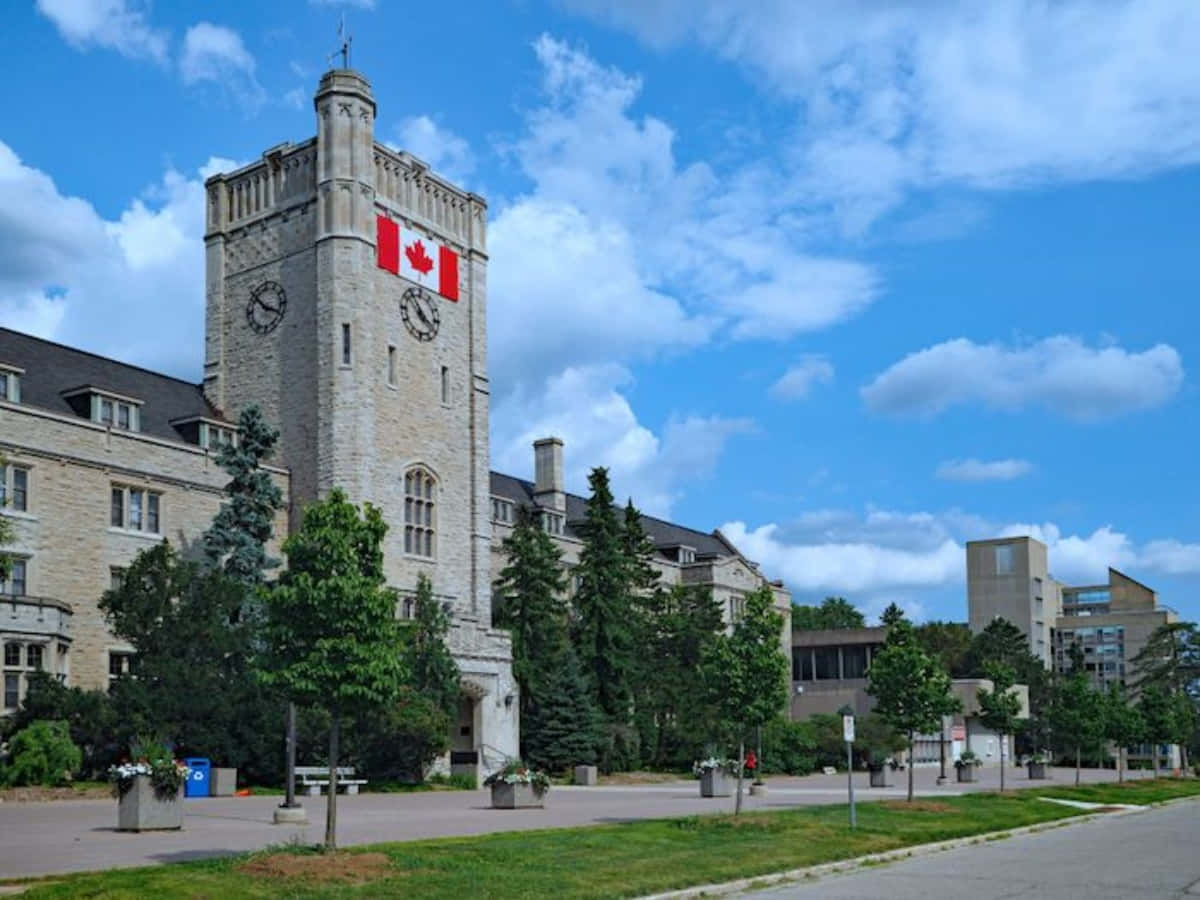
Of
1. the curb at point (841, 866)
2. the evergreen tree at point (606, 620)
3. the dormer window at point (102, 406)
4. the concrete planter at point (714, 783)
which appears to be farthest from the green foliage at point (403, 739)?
the curb at point (841, 866)

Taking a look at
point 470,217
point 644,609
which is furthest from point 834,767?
point 470,217

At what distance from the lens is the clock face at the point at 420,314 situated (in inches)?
2188

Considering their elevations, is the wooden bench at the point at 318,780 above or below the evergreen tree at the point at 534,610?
below

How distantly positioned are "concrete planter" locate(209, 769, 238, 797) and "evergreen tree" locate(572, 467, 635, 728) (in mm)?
23571

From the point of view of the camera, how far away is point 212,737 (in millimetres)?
37281

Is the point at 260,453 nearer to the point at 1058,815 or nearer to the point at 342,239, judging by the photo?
the point at 342,239

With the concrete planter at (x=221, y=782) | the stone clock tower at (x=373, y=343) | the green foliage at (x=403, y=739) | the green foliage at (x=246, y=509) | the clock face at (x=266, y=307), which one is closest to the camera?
the concrete planter at (x=221, y=782)

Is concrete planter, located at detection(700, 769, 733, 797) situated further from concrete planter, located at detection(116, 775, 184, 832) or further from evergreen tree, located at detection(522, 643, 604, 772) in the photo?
concrete planter, located at detection(116, 775, 184, 832)

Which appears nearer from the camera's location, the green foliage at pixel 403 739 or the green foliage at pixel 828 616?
the green foliage at pixel 403 739

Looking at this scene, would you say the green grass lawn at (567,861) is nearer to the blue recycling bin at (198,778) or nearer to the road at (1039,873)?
the road at (1039,873)

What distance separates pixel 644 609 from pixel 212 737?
31.5m

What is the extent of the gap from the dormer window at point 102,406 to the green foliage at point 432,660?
1167 centimetres

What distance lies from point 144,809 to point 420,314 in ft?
117

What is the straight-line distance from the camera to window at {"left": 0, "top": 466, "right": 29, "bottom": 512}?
133ft
